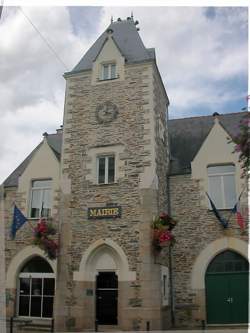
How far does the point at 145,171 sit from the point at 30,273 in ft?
21.2

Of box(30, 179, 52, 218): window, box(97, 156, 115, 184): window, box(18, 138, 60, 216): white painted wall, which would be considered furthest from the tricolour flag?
box(30, 179, 52, 218): window

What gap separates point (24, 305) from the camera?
52.8 ft

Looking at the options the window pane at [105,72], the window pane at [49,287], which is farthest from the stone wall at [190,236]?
the window pane at [105,72]

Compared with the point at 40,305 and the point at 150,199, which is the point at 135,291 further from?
the point at 40,305

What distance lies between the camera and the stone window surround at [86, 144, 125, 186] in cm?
1468

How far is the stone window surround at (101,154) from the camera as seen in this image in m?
14.7

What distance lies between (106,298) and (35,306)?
3602 millimetres

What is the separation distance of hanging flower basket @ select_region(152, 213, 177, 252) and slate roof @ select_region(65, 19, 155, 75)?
6.40 metres

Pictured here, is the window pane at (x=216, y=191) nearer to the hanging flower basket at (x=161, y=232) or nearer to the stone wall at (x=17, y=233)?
the hanging flower basket at (x=161, y=232)

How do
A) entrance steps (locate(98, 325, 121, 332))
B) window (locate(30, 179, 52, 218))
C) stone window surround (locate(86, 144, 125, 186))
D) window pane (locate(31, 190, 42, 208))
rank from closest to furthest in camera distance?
entrance steps (locate(98, 325, 121, 332)) → stone window surround (locate(86, 144, 125, 186)) → window (locate(30, 179, 52, 218)) → window pane (locate(31, 190, 42, 208))

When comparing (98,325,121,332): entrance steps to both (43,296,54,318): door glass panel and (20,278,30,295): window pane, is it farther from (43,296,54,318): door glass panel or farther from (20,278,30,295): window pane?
(20,278,30,295): window pane

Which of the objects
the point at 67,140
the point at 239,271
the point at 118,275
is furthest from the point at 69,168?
the point at 239,271

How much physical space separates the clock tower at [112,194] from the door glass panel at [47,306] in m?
2.15

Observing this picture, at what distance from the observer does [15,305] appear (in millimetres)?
16031
